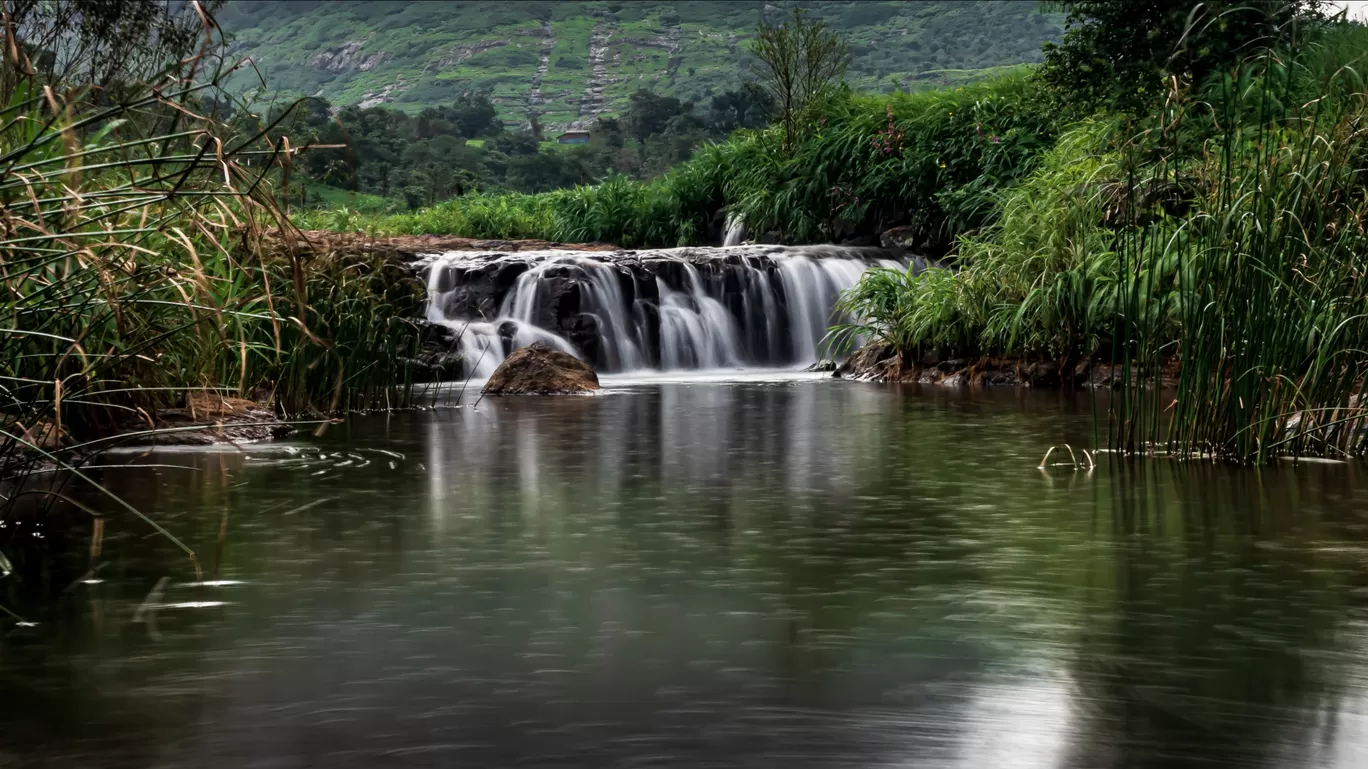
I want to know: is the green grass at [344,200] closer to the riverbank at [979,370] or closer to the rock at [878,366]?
the rock at [878,366]

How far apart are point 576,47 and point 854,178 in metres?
66.7

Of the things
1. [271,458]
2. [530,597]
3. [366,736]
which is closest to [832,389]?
[271,458]

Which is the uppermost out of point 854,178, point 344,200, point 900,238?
point 344,200

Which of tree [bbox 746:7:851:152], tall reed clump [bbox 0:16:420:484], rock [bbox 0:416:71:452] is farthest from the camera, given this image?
tree [bbox 746:7:851:152]

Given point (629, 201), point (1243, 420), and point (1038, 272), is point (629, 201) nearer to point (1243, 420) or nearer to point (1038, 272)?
point (1038, 272)

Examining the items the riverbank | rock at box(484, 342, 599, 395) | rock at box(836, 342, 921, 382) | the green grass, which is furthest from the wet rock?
the green grass

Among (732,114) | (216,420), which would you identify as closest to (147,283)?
(216,420)

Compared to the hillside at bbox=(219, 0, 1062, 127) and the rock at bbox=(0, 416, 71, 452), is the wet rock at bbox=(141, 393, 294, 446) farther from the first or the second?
the hillside at bbox=(219, 0, 1062, 127)

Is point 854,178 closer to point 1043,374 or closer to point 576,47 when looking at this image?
point 1043,374

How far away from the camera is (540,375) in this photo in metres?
10.7

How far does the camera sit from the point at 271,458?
5906 millimetres

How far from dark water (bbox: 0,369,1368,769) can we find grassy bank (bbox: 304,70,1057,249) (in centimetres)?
964

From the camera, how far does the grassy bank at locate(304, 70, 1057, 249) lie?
1599 centimetres

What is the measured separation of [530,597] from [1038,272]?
826cm
